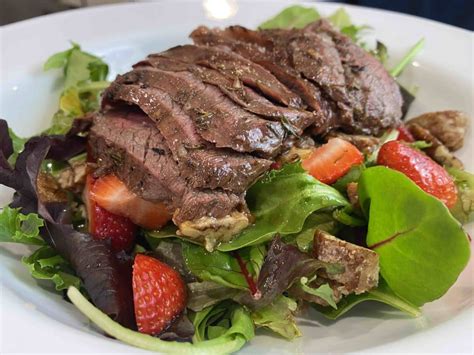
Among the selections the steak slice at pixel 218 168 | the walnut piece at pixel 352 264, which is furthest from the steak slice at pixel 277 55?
the walnut piece at pixel 352 264

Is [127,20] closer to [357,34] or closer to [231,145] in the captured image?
[357,34]

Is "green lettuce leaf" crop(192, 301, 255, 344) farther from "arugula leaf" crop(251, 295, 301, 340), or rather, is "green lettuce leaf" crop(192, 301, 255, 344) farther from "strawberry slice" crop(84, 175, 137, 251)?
"strawberry slice" crop(84, 175, 137, 251)

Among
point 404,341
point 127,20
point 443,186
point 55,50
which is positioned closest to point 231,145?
point 404,341

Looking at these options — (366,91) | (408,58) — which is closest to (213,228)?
(366,91)

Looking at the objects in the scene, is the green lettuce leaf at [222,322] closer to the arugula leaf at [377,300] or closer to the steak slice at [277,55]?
the arugula leaf at [377,300]

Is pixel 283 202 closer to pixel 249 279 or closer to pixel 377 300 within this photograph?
pixel 249 279
